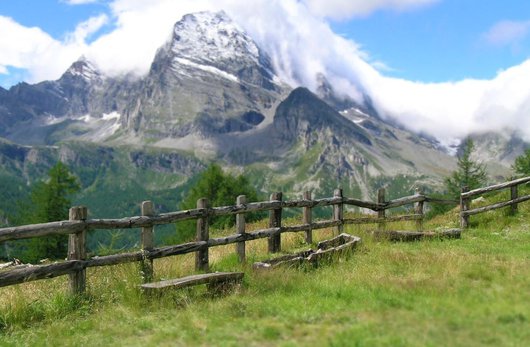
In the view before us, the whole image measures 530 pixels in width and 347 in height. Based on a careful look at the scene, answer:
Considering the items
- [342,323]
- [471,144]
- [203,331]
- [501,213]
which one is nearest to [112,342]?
[203,331]

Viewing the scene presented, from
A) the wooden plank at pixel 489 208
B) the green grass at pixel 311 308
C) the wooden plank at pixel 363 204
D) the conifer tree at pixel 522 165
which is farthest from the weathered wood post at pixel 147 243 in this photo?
the conifer tree at pixel 522 165

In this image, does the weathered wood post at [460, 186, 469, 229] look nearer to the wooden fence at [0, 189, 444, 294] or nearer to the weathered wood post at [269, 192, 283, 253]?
the wooden fence at [0, 189, 444, 294]

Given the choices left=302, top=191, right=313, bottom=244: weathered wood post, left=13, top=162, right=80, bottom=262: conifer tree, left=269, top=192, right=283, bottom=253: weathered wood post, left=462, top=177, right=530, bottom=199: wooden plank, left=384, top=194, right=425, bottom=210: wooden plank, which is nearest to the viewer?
left=269, top=192, right=283, bottom=253: weathered wood post

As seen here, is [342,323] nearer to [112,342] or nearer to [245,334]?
[245,334]

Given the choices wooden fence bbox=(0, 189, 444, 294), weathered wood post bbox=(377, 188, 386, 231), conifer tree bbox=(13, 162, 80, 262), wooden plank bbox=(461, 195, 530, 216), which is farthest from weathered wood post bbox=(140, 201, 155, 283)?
conifer tree bbox=(13, 162, 80, 262)

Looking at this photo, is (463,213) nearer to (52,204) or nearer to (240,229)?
(240,229)

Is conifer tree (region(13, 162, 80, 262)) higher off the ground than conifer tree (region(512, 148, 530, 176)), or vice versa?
conifer tree (region(512, 148, 530, 176))

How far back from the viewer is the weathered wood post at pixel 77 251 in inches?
449

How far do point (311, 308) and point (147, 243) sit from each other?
17.3 ft

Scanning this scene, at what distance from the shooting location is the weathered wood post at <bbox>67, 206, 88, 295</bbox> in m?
11.4

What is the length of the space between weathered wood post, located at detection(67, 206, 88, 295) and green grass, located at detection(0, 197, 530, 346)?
35cm

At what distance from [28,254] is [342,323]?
50.4m

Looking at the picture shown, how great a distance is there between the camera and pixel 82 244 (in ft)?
38.2

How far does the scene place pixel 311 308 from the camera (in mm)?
9211
